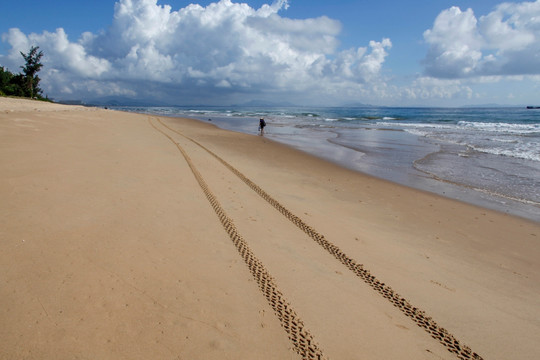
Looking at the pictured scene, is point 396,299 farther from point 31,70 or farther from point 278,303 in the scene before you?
point 31,70

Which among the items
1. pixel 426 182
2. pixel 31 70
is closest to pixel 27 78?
pixel 31 70

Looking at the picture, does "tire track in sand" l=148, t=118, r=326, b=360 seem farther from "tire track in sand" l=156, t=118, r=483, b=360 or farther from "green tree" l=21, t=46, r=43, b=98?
"green tree" l=21, t=46, r=43, b=98

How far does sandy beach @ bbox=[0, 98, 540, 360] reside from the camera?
9.32 feet

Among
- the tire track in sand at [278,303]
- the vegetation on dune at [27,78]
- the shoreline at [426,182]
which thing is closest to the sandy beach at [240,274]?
the tire track in sand at [278,303]

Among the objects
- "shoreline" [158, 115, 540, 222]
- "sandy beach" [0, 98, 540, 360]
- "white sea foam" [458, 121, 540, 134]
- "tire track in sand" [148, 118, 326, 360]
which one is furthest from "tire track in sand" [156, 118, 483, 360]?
"white sea foam" [458, 121, 540, 134]

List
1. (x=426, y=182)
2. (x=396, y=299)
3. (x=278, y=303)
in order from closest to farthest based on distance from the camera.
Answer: (x=278, y=303), (x=396, y=299), (x=426, y=182)

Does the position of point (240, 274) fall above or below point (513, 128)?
below

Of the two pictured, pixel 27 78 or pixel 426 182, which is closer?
pixel 426 182

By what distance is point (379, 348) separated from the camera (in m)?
3.02

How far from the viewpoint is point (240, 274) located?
3967mm

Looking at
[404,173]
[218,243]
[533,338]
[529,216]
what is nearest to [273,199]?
[218,243]

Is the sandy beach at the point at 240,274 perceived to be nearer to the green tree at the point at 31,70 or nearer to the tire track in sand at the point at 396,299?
the tire track in sand at the point at 396,299

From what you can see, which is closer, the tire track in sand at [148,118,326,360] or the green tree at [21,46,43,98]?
the tire track in sand at [148,118,326,360]

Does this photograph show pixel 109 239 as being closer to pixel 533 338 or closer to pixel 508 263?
pixel 533 338
